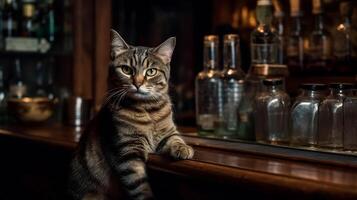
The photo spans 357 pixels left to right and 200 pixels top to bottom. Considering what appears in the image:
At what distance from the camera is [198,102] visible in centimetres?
153

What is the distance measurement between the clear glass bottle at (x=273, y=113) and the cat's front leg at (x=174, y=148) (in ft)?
0.76

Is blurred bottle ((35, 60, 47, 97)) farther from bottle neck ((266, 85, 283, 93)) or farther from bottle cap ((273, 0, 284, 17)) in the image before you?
bottle neck ((266, 85, 283, 93))

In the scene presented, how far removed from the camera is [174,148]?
3.47 feet

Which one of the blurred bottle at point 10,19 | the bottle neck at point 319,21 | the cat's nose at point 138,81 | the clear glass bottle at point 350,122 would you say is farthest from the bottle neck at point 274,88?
the blurred bottle at point 10,19

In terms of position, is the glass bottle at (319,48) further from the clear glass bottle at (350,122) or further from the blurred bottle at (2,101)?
the blurred bottle at (2,101)

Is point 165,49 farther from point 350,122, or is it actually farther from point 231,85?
point 350,122

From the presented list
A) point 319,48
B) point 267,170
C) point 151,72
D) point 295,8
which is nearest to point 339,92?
point 267,170

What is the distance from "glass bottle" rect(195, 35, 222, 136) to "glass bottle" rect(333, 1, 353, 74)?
1.26 feet

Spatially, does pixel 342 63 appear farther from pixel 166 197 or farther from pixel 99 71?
pixel 99 71

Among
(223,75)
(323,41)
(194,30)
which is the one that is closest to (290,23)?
(323,41)

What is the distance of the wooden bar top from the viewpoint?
76 centimetres

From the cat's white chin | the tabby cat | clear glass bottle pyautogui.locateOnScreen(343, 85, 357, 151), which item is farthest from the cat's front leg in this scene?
clear glass bottle pyautogui.locateOnScreen(343, 85, 357, 151)

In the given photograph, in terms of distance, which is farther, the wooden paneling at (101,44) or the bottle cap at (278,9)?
the wooden paneling at (101,44)

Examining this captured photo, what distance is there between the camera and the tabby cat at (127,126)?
1092mm
